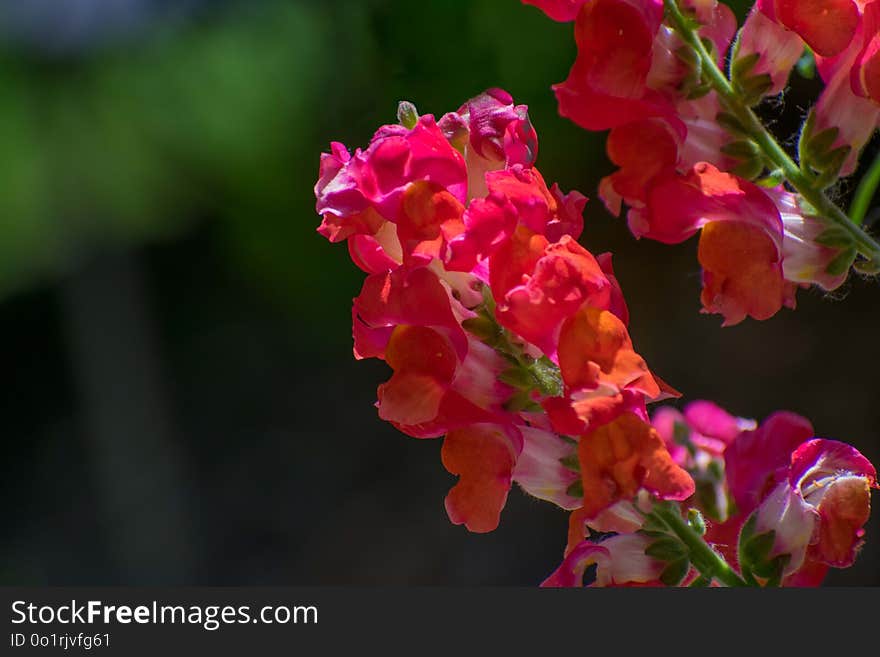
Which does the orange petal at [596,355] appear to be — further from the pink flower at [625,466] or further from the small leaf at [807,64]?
the small leaf at [807,64]

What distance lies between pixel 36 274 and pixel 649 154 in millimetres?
2650

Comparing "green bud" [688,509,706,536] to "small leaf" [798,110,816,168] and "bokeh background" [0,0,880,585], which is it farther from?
"bokeh background" [0,0,880,585]

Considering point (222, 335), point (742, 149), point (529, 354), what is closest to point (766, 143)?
point (742, 149)

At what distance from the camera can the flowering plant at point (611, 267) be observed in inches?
16.0

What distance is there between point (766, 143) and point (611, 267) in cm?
10

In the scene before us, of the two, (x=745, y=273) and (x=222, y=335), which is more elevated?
(x=745, y=273)

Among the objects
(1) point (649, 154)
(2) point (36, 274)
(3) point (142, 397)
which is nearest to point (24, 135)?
(2) point (36, 274)

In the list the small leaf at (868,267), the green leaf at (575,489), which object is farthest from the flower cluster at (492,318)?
the small leaf at (868,267)

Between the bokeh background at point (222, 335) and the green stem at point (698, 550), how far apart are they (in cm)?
144

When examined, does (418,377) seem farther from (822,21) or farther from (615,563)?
(822,21)

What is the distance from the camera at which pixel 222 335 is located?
10.4ft

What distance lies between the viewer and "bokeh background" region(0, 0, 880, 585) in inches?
88.2

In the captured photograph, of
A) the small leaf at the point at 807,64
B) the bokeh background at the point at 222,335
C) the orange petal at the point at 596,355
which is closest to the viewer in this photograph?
the orange petal at the point at 596,355

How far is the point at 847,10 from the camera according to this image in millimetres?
463
